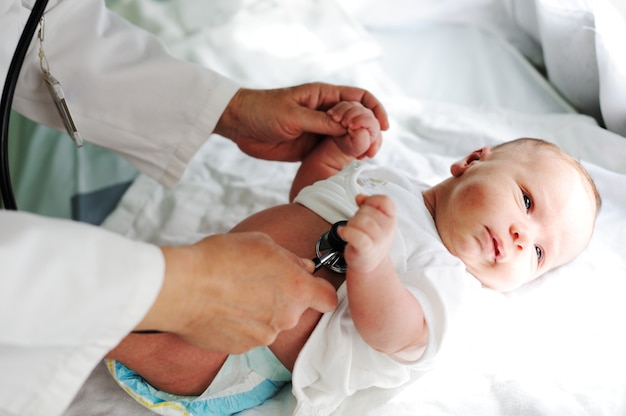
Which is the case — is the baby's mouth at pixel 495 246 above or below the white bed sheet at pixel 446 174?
above

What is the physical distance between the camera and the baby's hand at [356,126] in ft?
4.22

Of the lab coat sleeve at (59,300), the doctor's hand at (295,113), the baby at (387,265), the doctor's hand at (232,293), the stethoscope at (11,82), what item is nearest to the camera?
the lab coat sleeve at (59,300)

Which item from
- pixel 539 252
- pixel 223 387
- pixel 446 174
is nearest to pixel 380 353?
pixel 223 387

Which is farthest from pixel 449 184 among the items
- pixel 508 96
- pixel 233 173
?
pixel 508 96

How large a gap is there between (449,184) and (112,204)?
0.82 meters

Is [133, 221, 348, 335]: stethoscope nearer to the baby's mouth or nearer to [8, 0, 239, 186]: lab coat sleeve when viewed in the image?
the baby's mouth

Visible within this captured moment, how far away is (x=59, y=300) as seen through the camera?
760mm

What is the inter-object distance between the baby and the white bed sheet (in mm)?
60

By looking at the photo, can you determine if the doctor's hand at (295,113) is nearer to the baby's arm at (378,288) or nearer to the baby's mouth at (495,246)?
the baby's mouth at (495,246)

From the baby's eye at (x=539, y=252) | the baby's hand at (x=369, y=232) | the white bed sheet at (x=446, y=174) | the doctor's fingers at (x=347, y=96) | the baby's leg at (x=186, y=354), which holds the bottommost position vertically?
the white bed sheet at (x=446, y=174)

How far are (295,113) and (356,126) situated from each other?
0.14 m

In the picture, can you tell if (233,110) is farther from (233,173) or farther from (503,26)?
(503,26)

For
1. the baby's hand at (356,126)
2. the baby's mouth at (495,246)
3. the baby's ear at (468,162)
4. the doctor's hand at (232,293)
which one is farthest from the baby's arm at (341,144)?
the doctor's hand at (232,293)

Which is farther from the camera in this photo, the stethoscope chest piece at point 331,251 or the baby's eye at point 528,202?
the baby's eye at point 528,202
